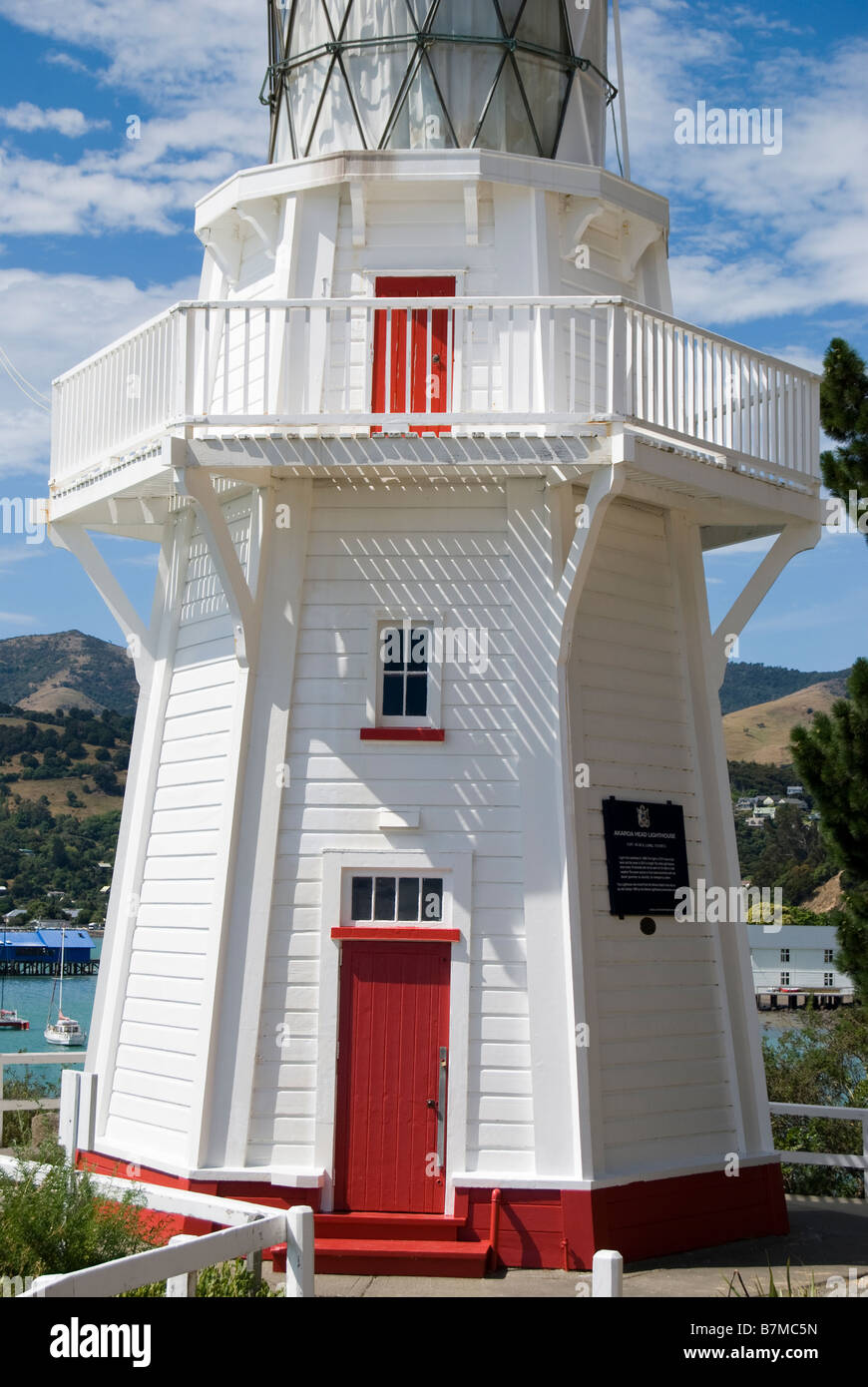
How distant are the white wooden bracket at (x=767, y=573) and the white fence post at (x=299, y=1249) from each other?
6908 mm

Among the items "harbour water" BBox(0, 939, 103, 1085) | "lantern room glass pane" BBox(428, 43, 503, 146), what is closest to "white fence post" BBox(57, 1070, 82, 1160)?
"lantern room glass pane" BBox(428, 43, 503, 146)

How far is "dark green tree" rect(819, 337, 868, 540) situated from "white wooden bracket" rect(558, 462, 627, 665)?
4338 mm

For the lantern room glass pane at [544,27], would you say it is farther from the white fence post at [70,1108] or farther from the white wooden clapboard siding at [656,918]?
the white fence post at [70,1108]

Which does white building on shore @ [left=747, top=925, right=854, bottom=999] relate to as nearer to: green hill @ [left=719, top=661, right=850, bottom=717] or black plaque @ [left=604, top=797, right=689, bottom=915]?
black plaque @ [left=604, top=797, right=689, bottom=915]

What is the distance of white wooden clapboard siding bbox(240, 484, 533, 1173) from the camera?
1188 cm

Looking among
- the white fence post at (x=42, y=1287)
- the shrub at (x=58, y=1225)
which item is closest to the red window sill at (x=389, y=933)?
the shrub at (x=58, y=1225)

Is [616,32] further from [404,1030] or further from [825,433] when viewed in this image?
[404,1030]

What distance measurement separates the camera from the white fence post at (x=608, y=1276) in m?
7.84

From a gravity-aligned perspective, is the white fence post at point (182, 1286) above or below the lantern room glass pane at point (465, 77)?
below

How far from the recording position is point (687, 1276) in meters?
11.4

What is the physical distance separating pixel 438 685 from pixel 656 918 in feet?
9.14

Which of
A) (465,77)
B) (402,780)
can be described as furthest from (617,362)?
(402,780)

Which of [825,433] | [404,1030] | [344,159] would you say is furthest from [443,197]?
[404,1030]

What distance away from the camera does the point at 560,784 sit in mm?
12180
